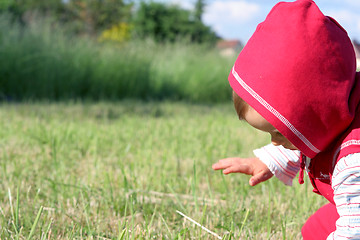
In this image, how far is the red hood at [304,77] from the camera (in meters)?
1.00

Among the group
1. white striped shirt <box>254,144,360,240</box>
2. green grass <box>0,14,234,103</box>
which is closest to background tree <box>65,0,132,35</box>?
green grass <box>0,14,234,103</box>

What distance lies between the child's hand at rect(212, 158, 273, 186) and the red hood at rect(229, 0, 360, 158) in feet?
1.21

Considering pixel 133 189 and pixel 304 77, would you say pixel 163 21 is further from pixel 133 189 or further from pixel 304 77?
pixel 304 77

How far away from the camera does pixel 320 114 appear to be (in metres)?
1.02

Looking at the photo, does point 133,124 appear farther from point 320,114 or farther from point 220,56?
point 220,56

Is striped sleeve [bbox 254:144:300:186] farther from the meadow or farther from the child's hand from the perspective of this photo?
the meadow

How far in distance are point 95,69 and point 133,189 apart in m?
5.68

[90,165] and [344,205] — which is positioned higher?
[344,205]

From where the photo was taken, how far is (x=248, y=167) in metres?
1.45

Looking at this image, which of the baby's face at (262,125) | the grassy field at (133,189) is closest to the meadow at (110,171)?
the grassy field at (133,189)

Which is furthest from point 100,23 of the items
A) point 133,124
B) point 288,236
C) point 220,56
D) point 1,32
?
point 288,236

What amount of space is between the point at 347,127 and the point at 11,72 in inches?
242

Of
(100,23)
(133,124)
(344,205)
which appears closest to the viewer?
(344,205)

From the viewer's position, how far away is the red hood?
1005mm
